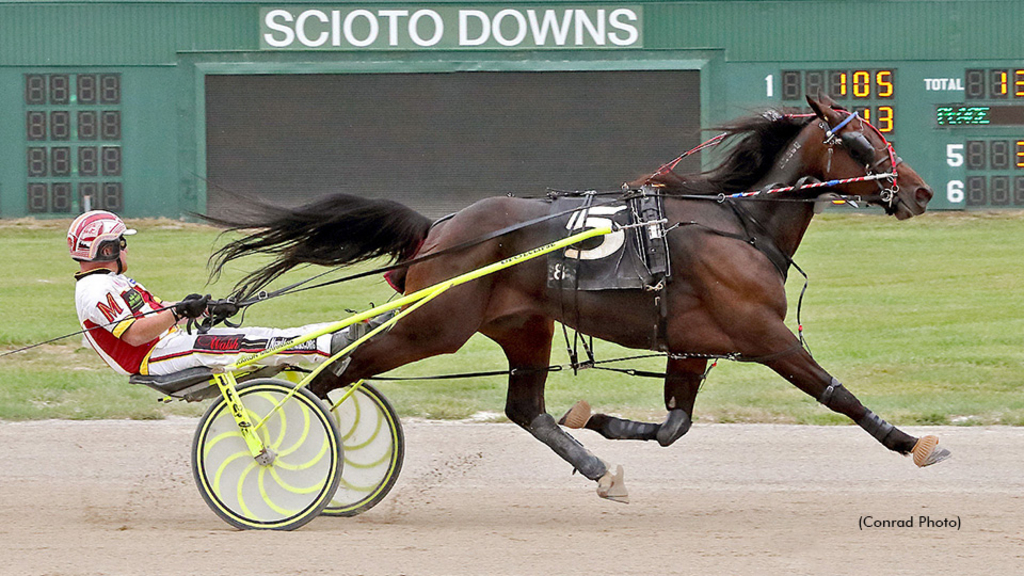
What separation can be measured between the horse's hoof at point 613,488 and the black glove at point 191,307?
1.73 meters

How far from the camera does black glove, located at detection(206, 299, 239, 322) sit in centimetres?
527

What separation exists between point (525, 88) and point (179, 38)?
5.10 meters

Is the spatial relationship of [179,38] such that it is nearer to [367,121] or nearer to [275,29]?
[275,29]

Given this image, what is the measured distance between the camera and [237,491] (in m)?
5.13

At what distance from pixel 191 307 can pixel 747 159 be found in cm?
247

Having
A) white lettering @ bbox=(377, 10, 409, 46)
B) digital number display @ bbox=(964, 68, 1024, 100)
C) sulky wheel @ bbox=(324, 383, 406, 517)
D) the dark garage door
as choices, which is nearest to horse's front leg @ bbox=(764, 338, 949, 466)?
sulky wheel @ bbox=(324, 383, 406, 517)

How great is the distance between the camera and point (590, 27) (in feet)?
62.1

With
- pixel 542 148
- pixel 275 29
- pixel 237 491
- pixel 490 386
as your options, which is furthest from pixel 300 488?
pixel 275 29

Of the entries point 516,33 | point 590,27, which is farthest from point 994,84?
point 516,33

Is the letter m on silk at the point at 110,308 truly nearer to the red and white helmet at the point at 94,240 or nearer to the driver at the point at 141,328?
the driver at the point at 141,328

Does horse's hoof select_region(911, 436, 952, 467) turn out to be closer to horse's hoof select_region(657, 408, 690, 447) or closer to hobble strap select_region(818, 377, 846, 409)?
hobble strap select_region(818, 377, 846, 409)

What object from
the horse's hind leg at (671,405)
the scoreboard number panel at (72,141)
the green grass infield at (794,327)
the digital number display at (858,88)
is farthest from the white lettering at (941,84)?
the horse's hind leg at (671,405)

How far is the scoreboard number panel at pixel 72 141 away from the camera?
18.0m

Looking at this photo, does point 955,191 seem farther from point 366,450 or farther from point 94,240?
point 94,240
